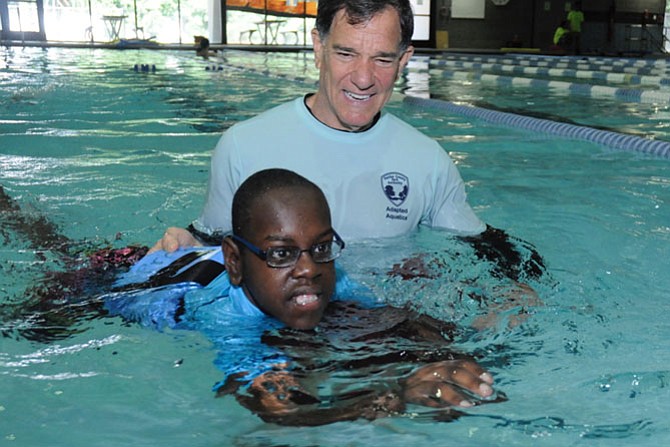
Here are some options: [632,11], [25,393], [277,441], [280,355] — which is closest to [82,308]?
[25,393]

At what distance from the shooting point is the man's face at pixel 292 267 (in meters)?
2.13

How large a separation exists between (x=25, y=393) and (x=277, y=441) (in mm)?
794

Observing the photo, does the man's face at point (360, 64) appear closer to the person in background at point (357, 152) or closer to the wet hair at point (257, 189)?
→ the person in background at point (357, 152)

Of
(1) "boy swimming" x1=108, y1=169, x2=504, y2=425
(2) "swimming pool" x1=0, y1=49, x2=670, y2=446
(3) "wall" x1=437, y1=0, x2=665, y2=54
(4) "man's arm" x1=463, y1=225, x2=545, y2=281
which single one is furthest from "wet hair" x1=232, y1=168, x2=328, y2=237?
(3) "wall" x1=437, y1=0, x2=665, y2=54

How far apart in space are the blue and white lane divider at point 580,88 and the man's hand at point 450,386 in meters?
9.04

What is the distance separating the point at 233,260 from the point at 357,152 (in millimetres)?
847

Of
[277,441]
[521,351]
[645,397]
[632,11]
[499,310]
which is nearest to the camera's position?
[277,441]

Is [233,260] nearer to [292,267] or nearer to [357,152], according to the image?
[292,267]

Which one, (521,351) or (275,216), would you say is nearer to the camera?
(275,216)

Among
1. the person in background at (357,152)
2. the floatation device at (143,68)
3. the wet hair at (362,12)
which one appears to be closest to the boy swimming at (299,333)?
the person in background at (357,152)

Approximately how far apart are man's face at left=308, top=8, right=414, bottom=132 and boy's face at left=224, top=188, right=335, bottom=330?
2.25 feet

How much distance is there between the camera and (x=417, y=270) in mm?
3025

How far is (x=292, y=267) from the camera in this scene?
213cm

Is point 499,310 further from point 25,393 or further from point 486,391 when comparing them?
point 25,393
